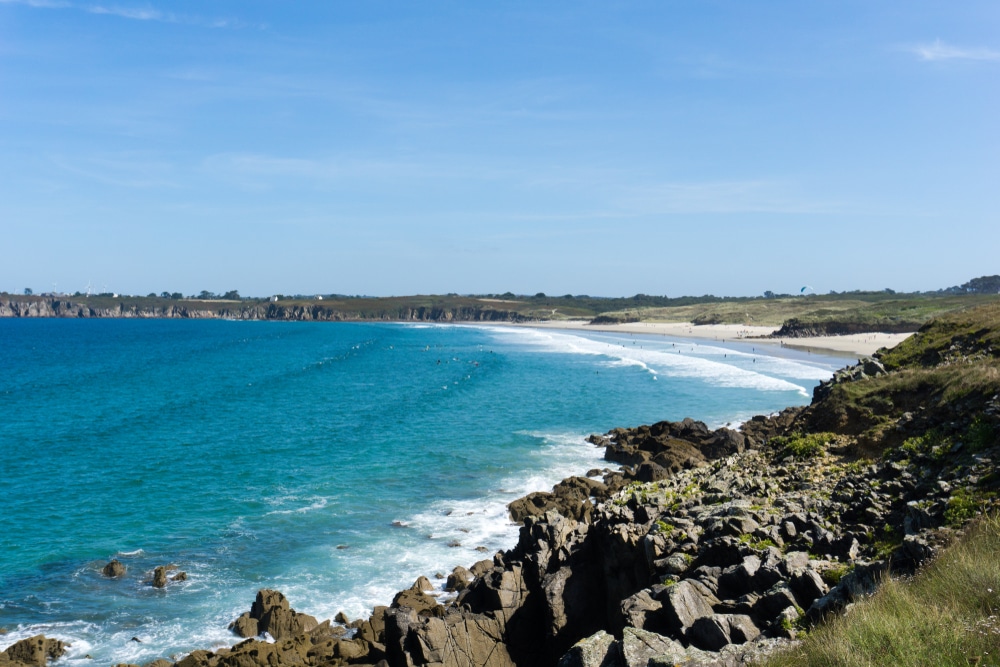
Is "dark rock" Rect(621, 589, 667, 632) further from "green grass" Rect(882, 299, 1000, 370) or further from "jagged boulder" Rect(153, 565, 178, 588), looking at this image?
"green grass" Rect(882, 299, 1000, 370)

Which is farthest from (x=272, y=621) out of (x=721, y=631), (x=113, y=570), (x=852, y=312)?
(x=852, y=312)

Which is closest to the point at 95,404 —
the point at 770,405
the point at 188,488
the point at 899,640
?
the point at 188,488

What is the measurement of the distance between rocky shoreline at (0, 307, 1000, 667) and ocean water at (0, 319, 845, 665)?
258cm

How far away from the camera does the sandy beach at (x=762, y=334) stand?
95.1m

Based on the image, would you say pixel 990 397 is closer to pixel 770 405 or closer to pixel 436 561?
pixel 436 561

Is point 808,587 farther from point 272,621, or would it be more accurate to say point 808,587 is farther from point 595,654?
point 272,621

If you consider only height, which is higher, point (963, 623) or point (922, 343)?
point (922, 343)

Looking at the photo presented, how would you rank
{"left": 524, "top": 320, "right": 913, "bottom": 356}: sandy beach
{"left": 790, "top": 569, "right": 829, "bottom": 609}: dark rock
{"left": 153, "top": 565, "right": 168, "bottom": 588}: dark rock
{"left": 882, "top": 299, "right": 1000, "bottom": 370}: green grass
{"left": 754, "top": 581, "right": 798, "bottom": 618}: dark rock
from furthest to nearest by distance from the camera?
{"left": 524, "top": 320, "right": 913, "bottom": 356}: sandy beach
{"left": 882, "top": 299, "right": 1000, "bottom": 370}: green grass
{"left": 153, "top": 565, "right": 168, "bottom": 588}: dark rock
{"left": 790, "top": 569, "right": 829, "bottom": 609}: dark rock
{"left": 754, "top": 581, "right": 798, "bottom": 618}: dark rock

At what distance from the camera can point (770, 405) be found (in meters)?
50.2

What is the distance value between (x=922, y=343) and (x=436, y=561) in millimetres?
25522


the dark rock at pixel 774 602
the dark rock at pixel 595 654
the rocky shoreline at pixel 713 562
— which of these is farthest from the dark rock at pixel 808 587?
the dark rock at pixel 595 654

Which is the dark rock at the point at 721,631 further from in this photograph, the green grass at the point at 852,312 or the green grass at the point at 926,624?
the green grass at the point at 852,312

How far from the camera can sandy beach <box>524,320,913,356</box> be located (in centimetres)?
9506

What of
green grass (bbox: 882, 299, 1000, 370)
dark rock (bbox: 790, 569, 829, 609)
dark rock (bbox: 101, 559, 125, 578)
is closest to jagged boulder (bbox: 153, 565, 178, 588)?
dark rock (bbox: 101, 559, 125, 578)
